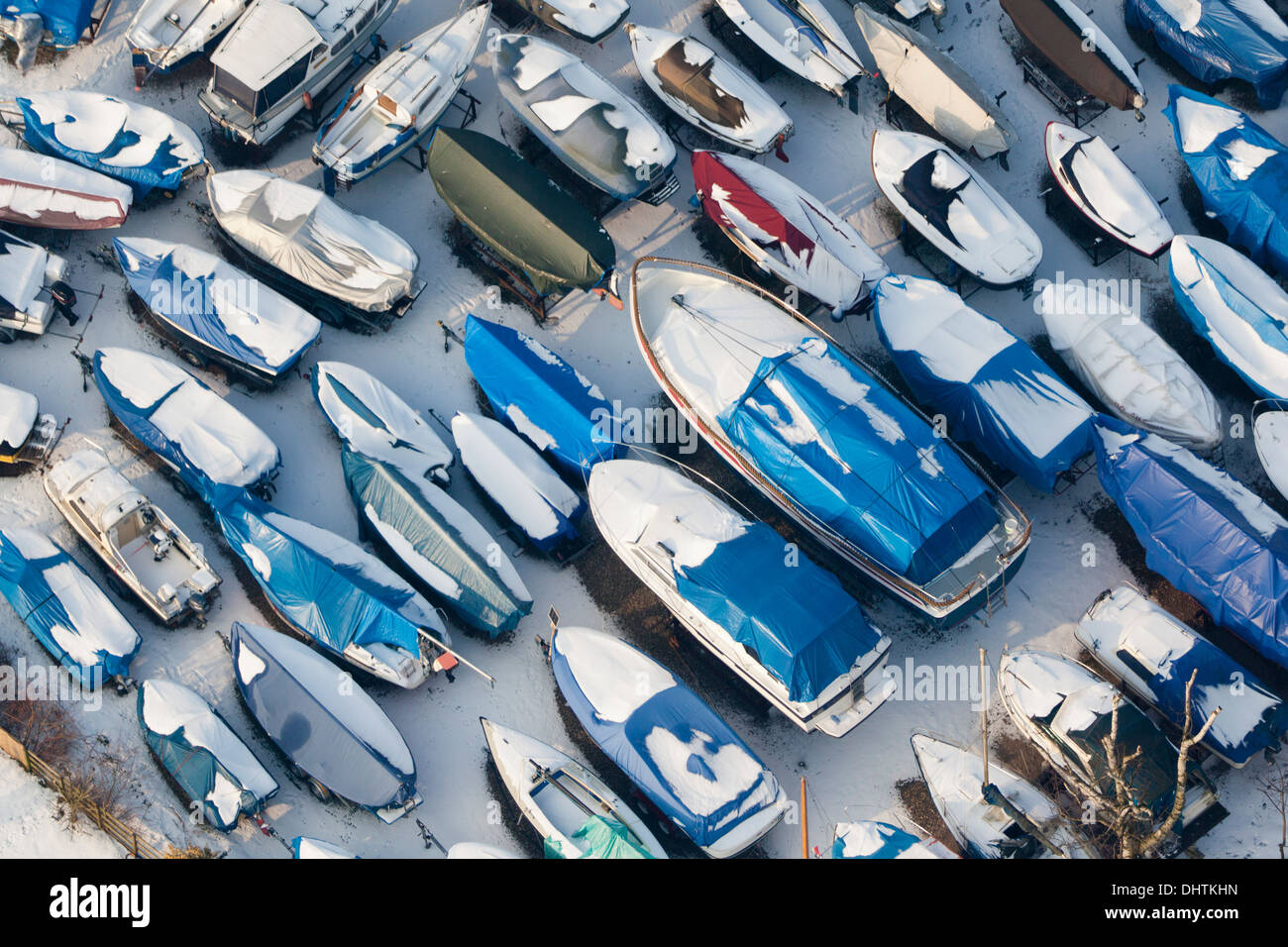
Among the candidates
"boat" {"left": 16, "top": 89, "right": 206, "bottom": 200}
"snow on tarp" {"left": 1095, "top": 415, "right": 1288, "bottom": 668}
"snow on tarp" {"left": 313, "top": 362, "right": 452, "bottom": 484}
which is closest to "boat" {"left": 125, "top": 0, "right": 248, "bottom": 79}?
"boat" {"left": 16, "top": 89, "right": 206, "bottom": 200}

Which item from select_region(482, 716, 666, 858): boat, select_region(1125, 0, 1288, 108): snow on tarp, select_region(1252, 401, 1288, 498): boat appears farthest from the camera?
select_region(1125, 0, 1288, 108): snow on tarp

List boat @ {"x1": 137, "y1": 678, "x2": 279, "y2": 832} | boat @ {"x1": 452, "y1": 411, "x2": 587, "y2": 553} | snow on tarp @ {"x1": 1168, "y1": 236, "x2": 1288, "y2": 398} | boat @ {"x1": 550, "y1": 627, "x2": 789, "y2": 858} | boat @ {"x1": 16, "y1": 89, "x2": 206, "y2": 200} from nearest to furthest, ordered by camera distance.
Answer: boat @ {"x1": 137, "y1": 678, "x2": 279, "y2": 832} → boat @ {"x1": 550, "y1": 627, "x2": 789, "y2": 858} → boat @ {"x1": 452, "y1": 411, "x2": 587, "y2": 553} → snow on tarp @ {"x1": 1168, "y1": 236, "x2": 1288, "y2": 398} → boat @ {"x1": 16, "y1": 89, "x2": 206, "y2": 200}

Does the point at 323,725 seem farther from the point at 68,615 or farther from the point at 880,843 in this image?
the point at 880,843

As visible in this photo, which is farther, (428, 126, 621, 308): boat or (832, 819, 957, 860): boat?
(428, 126, 621, 308): boat

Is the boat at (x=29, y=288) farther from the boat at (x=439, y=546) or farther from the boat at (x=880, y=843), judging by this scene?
the boat at (x=880, y=843)

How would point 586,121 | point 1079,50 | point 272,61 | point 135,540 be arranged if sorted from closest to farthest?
1. point 135,540
2. point 272,61
3. point 586,121
4. point 1079,50

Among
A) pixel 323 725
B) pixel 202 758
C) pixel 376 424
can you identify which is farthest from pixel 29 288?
pixel 323 725

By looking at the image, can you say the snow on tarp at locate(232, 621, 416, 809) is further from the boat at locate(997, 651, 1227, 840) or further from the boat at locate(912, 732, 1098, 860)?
the boat at locate(997, 651, 1227, 840)

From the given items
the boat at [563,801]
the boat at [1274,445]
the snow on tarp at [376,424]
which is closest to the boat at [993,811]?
the boat at [563,801]
